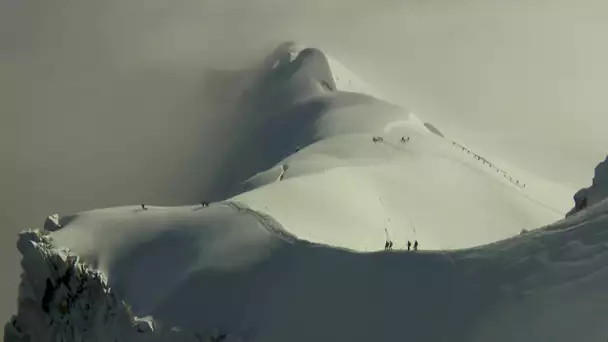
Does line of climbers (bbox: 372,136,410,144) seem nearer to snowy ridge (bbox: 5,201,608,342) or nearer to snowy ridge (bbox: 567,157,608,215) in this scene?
snowy ridge (bbox: 5,201,608,342)

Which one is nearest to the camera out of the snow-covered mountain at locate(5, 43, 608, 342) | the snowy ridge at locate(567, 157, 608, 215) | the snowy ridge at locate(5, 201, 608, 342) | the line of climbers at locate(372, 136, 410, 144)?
the snowy ridge at locate(5, 201, 608, 342)

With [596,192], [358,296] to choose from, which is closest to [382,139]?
[596,192]

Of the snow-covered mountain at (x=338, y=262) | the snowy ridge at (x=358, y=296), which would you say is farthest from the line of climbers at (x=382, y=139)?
the snowy ridge at (x=358, y=296)

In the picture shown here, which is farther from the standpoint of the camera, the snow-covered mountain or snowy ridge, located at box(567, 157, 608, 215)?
snowy ridge, located at box(567, 157, 608, 215)

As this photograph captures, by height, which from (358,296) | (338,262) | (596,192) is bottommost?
(358,296)

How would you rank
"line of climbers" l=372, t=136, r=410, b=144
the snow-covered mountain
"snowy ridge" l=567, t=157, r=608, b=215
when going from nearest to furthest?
the snow-covered mountain
"snowy ridge" l=567, t=157, r=608, b=215
"line of climbers" l=372, t=136, r=410, b=144

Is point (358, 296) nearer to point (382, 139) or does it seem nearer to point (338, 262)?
point (338, 262)

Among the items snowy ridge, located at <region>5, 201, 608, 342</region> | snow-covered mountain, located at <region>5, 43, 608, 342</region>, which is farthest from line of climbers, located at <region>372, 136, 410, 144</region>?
snowy ridge, located at <region>5, 201, 608, 342</region>

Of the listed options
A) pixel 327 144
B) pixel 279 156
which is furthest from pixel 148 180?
pixel 327 144

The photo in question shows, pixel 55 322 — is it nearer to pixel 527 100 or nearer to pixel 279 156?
pixel 279 156

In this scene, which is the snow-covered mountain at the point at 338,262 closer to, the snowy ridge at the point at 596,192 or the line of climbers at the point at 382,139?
the snowy ridge at the point at 596,192
